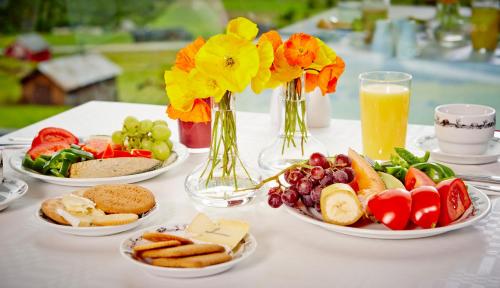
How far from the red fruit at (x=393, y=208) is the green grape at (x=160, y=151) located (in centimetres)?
54

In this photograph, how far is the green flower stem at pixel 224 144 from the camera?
1.19 meters

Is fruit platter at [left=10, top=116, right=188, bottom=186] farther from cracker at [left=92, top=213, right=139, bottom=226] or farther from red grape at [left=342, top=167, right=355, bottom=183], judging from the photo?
red grape at [left=342, top=167, right=355, bottom=183]

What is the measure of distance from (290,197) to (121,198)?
272 millimetres

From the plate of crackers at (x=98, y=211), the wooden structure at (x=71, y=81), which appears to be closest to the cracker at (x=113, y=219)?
the plate of crackers at (x=98, y=211)

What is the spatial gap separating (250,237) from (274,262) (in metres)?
0.05

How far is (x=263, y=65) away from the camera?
1.16m

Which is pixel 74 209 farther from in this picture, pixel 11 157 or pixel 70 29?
pixel 70 29

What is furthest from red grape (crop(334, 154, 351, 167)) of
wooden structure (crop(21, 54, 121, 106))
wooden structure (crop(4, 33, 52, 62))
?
wooden structure (crop(4, 33, 52, 62))

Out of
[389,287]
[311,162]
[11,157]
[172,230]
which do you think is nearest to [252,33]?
[311,162]

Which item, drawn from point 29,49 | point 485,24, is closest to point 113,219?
point 485,24

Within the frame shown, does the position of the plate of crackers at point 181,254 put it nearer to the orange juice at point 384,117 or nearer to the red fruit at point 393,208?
the red fruit at point 393,208

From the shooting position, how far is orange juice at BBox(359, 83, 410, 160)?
4.97 feet

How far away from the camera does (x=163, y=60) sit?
5.86 meters

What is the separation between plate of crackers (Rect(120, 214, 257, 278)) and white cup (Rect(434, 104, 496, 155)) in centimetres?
64
